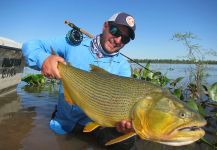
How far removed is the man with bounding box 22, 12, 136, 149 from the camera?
5.00m

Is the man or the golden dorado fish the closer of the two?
the golden dorado fish

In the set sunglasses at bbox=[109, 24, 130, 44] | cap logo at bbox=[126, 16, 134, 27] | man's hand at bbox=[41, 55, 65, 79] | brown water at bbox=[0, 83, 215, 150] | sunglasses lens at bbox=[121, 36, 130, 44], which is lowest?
brown water at bbox=[0, 83, 215, 150]

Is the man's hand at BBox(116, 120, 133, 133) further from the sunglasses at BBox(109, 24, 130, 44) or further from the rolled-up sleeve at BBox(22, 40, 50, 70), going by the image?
the sunglasses at BBox(109, 24, 130, 44)

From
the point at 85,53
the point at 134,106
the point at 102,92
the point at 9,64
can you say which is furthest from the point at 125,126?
the point at 9,64

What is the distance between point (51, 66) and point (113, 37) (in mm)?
1403

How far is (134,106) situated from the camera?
3.47m

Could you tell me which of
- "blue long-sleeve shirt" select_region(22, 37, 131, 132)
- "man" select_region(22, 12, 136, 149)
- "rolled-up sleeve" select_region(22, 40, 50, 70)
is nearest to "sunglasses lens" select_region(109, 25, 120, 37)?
"man" select_region(22, 12, 136, 149)

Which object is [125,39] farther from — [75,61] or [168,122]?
[168,122]

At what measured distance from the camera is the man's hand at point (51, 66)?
4.12 meters

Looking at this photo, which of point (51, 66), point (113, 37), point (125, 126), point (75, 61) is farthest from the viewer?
point (75, 61)

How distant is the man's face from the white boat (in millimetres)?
5865

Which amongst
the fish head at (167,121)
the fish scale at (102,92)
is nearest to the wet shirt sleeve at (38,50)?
the fish scale at (102,92)

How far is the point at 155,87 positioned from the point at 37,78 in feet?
40.2

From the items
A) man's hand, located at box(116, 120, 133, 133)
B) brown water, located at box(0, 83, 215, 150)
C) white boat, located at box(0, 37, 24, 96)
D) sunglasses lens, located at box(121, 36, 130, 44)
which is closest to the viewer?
man's hand, located at box(116, 120, 133, 133)
